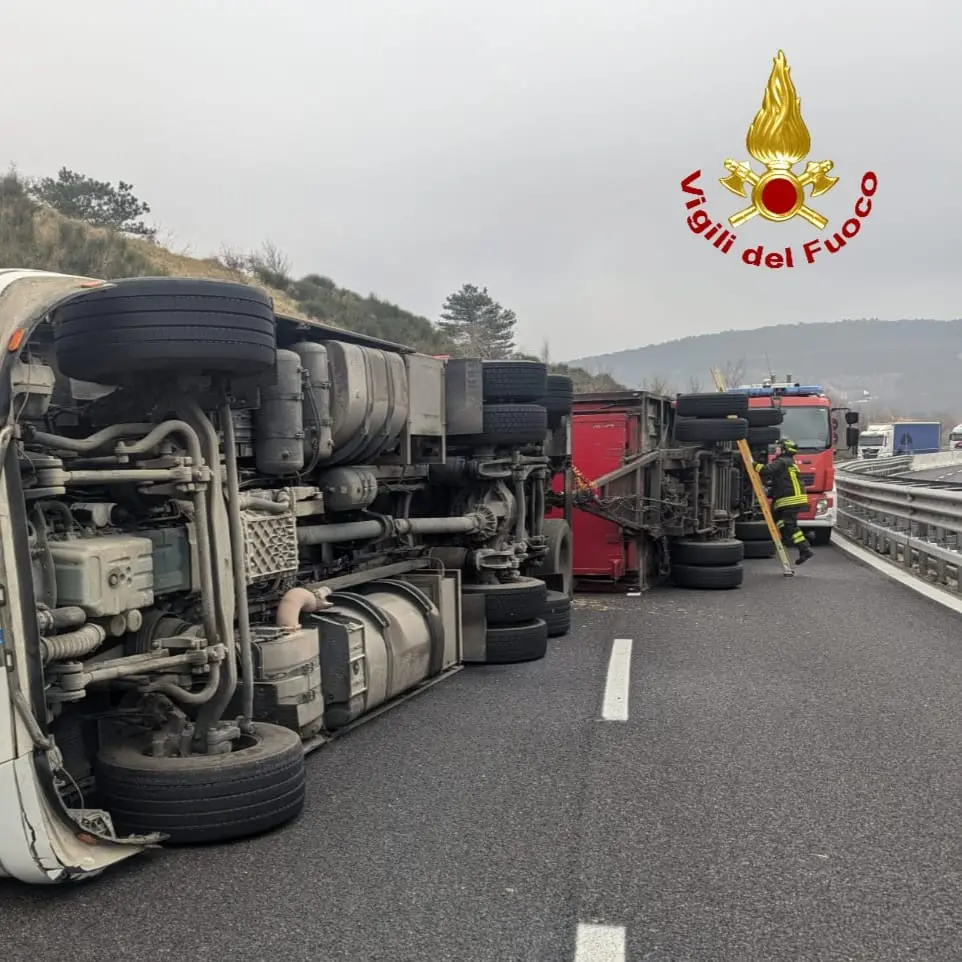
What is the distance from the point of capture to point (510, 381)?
29.3ft

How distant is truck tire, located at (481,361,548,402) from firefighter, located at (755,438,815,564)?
24.5ft

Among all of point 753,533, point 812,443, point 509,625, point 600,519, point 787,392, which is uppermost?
point 787,392

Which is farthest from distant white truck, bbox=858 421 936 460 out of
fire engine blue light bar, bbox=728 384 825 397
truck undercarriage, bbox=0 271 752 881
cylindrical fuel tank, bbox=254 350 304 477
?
cylindrical fuel tank, bbox=254 350 304 477

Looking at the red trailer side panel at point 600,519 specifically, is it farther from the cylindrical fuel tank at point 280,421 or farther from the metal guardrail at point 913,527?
the cylindrical fuel tank at point 280,421

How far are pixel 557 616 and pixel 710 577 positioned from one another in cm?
410

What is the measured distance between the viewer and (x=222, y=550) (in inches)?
188

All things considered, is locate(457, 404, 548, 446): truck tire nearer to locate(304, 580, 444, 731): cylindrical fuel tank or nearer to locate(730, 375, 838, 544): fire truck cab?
locate(304, 580, 444, 731): cylindrical fuel tank

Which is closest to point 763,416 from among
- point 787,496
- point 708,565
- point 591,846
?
point 787,496

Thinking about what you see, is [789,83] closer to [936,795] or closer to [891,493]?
[891,493]

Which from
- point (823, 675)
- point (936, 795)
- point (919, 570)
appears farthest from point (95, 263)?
point (936, 795)

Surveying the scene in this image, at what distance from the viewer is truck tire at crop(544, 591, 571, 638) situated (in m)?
9.45

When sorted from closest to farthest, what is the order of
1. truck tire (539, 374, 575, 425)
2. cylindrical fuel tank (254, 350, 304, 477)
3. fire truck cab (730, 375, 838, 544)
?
cylindrical fuel tank (254, 350, 304, 477) → truck tire (539, 374, 575, 425) → fire truck cab (730, 375, 838, 544)

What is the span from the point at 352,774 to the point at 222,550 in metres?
1.40

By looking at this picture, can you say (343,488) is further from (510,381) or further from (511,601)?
(510,381)
